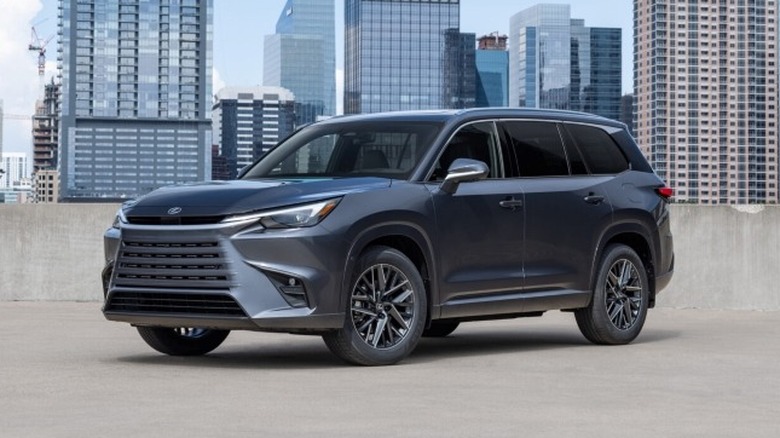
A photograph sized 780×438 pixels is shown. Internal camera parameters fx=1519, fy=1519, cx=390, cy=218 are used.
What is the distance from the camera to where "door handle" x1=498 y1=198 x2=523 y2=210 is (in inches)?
411

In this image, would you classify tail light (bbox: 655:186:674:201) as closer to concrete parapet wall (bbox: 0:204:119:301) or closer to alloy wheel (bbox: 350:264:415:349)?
alloy wheel (bbox: 350:264:415:349)

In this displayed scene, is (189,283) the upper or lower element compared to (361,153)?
lower

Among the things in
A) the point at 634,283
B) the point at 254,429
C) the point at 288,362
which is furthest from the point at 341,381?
the point at 634,283

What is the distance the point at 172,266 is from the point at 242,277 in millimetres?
517

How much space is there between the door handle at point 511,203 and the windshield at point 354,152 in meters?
0.71

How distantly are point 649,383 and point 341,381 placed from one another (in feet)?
5.84

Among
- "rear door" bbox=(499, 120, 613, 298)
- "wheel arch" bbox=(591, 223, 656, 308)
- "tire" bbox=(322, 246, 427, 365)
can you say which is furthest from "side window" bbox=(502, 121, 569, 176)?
"tire" bbox=(322, 246, 427, 365)

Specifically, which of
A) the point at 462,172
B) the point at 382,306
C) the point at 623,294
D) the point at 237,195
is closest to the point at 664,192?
the point at 623,294

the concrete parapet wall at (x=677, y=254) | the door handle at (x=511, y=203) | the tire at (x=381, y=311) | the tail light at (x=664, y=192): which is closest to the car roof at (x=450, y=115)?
the door handle at (x=511, y=203)

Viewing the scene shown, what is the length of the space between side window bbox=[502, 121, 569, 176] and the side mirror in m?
0.88

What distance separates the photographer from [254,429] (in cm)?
657

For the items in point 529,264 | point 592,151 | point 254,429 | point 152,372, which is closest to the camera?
point 254,429

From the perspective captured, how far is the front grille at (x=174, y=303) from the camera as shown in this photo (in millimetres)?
9156

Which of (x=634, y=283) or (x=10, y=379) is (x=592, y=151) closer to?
(x=634, y=283)
